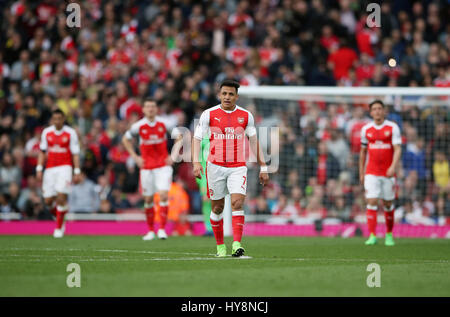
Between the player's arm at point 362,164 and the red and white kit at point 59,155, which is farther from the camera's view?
the red and white kit at point 59,155

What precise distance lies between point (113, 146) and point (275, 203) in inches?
182

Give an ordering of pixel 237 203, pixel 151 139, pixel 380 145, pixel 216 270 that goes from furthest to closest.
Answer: pixel 151 139, pixel 380 145, pixel 237 203, pixel 216 270

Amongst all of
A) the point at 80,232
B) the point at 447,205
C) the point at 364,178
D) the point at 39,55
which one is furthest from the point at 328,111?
the point at 39,55

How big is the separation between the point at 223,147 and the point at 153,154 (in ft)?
17.6

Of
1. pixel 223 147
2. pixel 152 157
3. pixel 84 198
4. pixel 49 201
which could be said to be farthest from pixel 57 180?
pixel 223 147

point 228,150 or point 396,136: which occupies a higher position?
point 396,136

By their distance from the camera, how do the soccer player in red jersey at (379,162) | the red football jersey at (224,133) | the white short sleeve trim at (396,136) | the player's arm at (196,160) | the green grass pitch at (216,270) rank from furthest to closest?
1. the soccer player in red jersey at (379,162)
2. the white short sleeve trim at (396,136)
3. the red football jersey at (224,133)
4. the player's arm at (196,160)
5. the green grass pitch at (216,270)

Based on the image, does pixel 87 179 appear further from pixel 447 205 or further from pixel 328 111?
pixel 447 205

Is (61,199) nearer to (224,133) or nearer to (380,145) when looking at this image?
(380,145)

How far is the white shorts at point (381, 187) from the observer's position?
618 inches

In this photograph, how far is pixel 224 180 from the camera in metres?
11.5

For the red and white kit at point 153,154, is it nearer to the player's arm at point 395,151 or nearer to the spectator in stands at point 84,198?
the spectator in stands at point 84,198

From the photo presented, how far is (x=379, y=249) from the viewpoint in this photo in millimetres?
13914

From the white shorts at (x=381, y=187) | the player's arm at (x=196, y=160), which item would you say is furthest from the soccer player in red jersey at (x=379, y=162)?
the player's arm at (x=196, y=160)
